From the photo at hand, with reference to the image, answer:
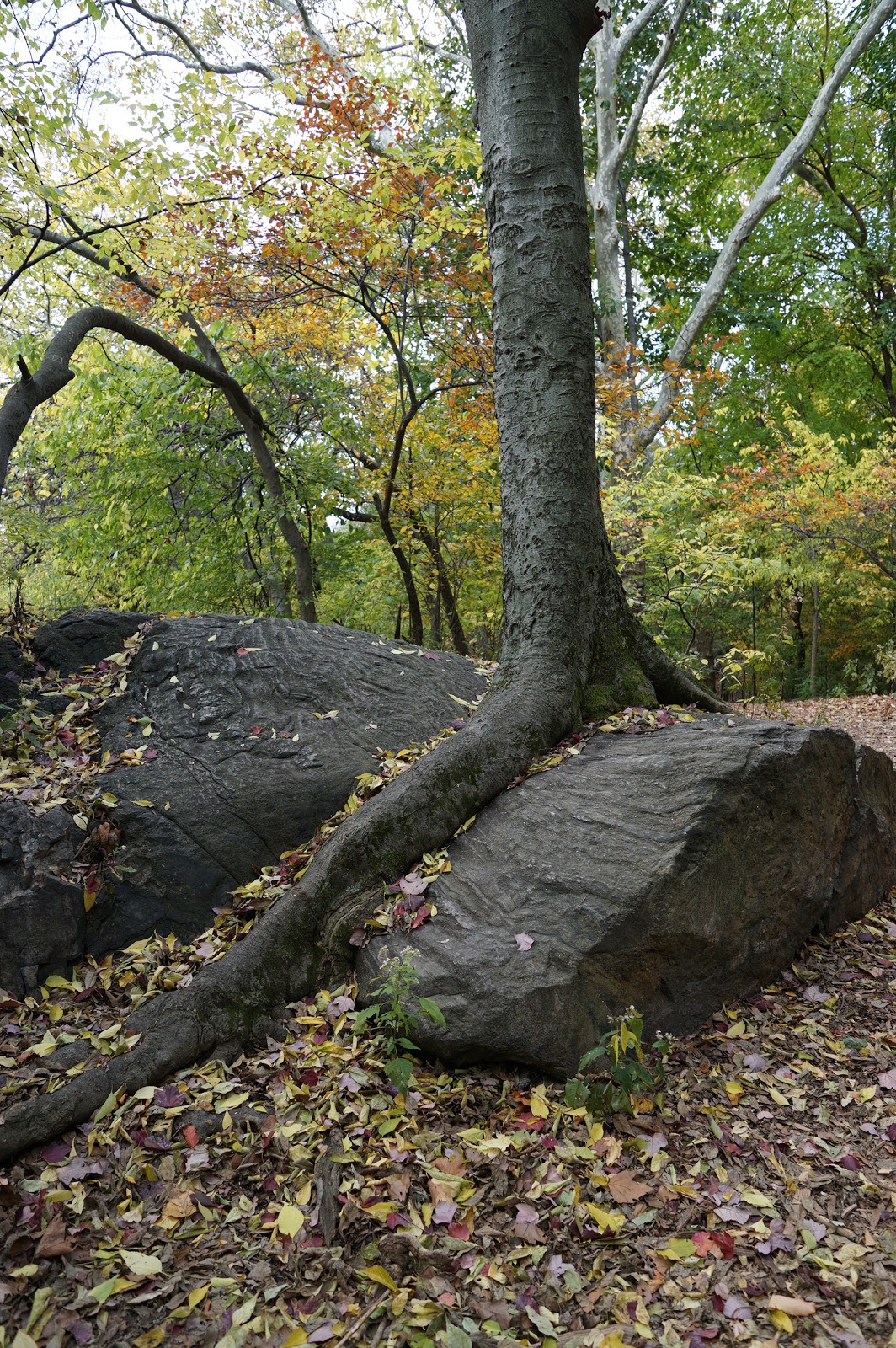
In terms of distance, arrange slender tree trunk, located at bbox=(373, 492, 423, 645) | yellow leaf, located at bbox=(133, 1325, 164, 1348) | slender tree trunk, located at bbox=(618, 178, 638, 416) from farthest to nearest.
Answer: slender tree trunk, located at bbox=(618, 178, 638, 416) < slender tree trunk, located at bbox=(373, 492, 423, 645) < yellow leaf, located at bbox=(133, 1325, 164, 1348)

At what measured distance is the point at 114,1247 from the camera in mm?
2006

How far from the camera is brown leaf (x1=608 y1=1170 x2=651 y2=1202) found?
2.20m

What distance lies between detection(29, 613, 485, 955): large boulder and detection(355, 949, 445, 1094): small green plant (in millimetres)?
968

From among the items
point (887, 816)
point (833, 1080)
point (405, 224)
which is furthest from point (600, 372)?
point (833, 1080)

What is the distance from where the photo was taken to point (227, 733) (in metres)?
3.89

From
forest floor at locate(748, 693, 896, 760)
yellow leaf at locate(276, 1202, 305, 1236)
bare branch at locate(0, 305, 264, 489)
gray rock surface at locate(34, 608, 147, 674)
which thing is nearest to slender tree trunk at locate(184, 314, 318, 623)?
bare branch at locate(0, 305, 264, 489)

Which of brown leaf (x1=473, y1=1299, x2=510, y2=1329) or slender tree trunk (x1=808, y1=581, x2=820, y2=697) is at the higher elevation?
slender tree trunk (x1=808, y1=581, x2=820, y2=697)

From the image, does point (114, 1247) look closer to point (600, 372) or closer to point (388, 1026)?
point (388, 1026)

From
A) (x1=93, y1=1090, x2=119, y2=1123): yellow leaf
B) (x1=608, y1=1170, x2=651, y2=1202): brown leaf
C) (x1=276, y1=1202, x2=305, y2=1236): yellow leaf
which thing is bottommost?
(x1=608, y1=1170, x2=651, y2=1202): brown leaf

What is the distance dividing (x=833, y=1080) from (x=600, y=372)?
8.68 meters

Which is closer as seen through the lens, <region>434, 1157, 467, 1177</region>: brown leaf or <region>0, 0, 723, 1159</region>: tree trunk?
<region>434, 1157, 467, 1177</region>: brown leaf

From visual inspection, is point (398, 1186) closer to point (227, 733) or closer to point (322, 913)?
point (322, 913)

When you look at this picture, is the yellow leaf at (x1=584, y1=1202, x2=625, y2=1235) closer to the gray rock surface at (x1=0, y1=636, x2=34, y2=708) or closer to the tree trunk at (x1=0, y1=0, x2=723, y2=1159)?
the tree trunk at (x1=0, y1=0, x2=723, y2=1159)

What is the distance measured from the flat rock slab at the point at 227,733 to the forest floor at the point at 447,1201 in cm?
51
